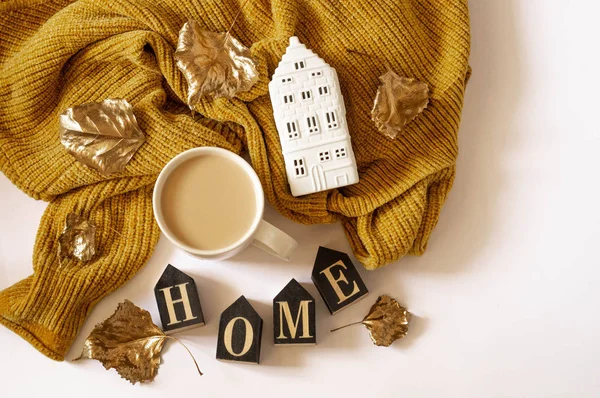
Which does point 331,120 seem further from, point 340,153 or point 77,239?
point 77,239

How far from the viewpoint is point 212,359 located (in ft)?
2.27

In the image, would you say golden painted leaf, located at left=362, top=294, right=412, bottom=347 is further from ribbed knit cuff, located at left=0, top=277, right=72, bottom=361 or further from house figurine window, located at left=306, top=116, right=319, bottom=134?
ribbed knit cuff, located at left=0, top=277, right=72, bottom=361

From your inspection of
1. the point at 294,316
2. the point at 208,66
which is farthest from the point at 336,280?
the point at 208,66

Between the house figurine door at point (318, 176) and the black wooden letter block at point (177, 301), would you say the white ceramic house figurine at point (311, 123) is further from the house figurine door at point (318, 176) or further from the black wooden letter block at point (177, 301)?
the black wooden letter block at point (177, 301)

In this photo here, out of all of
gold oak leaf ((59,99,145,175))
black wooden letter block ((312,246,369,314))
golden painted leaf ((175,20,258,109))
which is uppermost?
golden painted leaf ((175,20,258,109))

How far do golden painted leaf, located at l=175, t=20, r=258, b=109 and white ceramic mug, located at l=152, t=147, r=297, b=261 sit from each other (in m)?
0.09

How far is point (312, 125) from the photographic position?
2.16 ft

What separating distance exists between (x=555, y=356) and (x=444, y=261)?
19cm

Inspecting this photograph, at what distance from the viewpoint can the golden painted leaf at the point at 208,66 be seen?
0.68 meters

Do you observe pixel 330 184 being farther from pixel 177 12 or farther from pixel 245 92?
pixel 177 12

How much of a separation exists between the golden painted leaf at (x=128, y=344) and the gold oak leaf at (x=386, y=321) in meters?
0.23

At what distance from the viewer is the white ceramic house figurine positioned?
2.16ft

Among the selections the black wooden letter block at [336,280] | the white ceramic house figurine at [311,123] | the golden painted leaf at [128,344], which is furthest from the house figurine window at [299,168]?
the golden painted leaf at [128,344]

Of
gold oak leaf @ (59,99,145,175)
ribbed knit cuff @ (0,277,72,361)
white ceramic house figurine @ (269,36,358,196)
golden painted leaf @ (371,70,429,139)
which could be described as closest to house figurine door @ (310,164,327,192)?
white ceramic house figurine @ (269,36,358,196)
